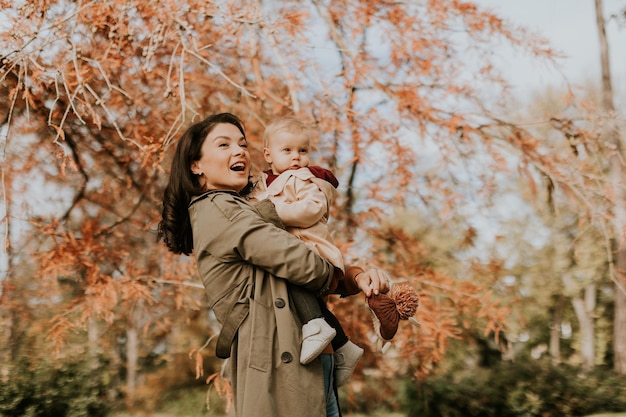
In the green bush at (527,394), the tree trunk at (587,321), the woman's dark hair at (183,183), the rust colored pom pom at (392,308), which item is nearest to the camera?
the rust colored pom pom at (392,308)

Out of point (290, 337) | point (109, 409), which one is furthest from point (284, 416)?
point (109, 409)

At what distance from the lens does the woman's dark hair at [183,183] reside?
1.98 meters

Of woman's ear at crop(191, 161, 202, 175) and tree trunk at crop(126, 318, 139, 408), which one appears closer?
woman's ear at crop(191, 161, 202, 175)

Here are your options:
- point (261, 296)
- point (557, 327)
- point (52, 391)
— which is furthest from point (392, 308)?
point (557, 327)

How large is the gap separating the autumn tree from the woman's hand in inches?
86.9

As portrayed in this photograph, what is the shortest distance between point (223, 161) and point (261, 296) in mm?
427

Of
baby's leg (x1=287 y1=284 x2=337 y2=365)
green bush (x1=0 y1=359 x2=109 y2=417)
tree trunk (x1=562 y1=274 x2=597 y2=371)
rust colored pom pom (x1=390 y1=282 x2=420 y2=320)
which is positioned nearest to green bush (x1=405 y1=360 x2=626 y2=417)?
green bush (x1=0 y1=359 x2=109 y2=417)

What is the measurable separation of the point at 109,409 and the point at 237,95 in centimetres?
419

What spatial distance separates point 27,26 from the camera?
3258mm

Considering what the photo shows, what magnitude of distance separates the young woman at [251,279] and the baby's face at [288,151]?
0.18 m

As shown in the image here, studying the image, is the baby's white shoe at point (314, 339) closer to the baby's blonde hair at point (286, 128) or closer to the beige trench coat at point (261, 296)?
the beige trench coat at point (261, 296)

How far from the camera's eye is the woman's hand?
1864 mm

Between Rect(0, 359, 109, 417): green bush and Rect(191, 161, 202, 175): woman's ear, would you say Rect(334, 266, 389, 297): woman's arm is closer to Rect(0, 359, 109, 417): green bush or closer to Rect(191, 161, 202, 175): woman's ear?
Rect(191, 161, 202, 175): woman's ear

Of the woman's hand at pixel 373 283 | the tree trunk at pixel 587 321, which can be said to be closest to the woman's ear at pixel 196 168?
the woman's hand at pixel 373 283
